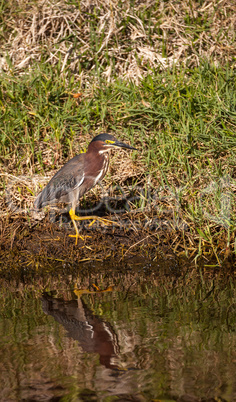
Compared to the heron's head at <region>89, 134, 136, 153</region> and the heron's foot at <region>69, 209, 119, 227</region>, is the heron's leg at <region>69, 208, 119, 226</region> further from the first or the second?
the heron's head at <region>89, 134, 136, 153</region>

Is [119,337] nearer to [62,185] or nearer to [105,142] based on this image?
[62,185]

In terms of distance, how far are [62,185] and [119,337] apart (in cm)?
235

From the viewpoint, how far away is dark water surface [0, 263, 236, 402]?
9.51 feet

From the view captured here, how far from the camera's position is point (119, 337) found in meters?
3.44

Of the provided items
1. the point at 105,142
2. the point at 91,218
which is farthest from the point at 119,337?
the point at 105,142

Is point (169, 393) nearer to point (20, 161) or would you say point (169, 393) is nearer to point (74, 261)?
point (74, 261)

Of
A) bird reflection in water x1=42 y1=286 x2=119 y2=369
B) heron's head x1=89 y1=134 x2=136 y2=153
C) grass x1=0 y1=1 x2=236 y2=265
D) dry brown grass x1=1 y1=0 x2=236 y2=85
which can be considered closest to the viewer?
bird reflection in water x1=42 y1=286 x2=119 y2=369

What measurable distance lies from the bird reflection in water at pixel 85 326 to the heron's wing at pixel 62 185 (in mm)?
1402

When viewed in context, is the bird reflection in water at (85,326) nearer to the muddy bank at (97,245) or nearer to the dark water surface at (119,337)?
the dark water surface at (119,337)

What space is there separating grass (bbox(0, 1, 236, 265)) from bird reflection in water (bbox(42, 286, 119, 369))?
1369mm

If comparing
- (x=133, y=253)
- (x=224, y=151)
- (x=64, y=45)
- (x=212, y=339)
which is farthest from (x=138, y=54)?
(x=212, y=339)

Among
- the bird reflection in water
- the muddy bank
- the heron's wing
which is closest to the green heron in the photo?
the heron's wing

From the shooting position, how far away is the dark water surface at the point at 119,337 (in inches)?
114

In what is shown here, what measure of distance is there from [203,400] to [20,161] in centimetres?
391
